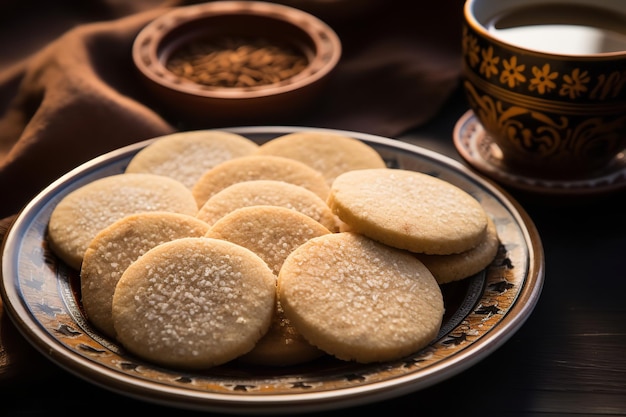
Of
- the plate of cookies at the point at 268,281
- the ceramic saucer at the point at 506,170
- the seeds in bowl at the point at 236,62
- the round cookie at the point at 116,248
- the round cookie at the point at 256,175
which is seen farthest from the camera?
the seeds in bowl at the point at 236,62

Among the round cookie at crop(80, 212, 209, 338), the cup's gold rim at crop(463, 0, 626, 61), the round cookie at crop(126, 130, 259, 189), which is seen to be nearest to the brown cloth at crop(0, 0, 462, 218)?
the round cookie at crop(126, 130, 259, 189)

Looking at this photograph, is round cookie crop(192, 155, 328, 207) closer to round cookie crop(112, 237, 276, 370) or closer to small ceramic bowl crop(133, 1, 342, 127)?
round cookie crop(112, 237, 276, 370)

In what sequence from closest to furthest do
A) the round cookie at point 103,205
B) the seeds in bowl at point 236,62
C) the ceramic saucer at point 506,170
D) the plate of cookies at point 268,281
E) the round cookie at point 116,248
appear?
the plate of cookies at point 268,281
the round cookie at point 116,248
the round cookie at point 103,205
the ceramic saucer at point 506,170
the seeds in bowl at point 236,62

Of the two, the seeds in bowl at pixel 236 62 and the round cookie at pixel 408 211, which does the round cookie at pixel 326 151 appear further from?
the seeds in bowl at pixel 236 62

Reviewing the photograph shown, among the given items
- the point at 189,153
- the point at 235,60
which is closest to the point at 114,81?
the point at 235,60

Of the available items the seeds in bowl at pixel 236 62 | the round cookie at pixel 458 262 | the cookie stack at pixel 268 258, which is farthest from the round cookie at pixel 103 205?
the seeds in bowl at pixel 236 62

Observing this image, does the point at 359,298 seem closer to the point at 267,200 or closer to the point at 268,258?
the point at 268,258
